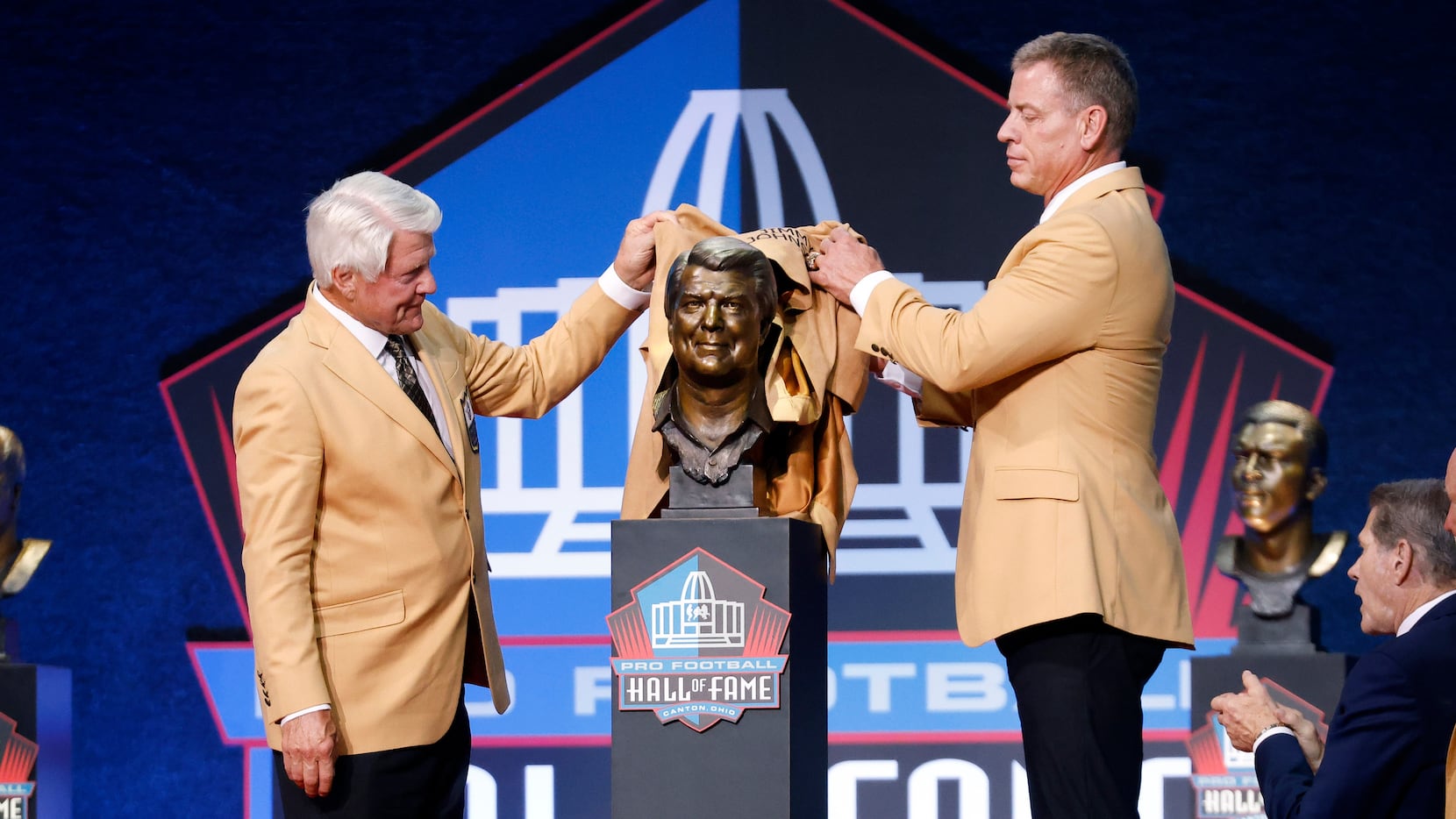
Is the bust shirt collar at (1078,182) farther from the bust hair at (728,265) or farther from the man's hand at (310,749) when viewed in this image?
the man's hand at (310,749)

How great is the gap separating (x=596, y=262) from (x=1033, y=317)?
104 inches

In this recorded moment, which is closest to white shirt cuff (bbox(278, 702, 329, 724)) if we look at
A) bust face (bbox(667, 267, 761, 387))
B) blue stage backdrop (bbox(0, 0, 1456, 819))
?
bust face (bbox(667, 267, 761, 387))

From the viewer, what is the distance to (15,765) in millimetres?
4195

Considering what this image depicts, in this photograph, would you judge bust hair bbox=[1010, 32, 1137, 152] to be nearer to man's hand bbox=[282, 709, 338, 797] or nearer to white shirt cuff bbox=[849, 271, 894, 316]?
white shirt cuff bbox=[849, 271, 894, 316]

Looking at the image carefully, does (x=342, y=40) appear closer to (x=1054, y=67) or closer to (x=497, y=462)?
(x=497, y=462)

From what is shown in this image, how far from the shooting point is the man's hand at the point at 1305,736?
254 cm

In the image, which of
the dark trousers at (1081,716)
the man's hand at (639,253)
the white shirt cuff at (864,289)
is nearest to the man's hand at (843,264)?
the white shirt cuff at (864,289)

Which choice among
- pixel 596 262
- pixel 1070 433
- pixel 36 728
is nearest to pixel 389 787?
pixel 1070 433

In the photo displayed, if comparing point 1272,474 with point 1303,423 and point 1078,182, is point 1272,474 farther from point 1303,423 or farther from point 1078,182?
point 1078,182

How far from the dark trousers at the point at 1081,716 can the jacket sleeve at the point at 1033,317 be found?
425mm

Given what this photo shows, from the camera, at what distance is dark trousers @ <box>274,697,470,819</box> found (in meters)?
2.49

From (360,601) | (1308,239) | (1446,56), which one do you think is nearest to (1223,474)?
(1308,239)

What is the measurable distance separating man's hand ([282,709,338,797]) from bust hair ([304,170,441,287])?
0.73 metres

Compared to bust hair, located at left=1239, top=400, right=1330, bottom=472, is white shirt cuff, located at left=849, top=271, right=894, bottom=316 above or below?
above
